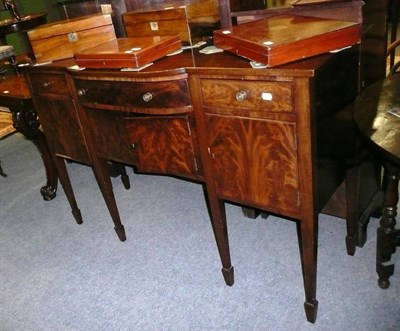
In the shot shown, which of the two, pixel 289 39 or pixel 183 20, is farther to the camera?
pixel 183 20

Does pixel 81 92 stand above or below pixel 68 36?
below

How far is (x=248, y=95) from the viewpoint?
48.0 inches

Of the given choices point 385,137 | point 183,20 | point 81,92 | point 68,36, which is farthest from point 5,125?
point 385,137

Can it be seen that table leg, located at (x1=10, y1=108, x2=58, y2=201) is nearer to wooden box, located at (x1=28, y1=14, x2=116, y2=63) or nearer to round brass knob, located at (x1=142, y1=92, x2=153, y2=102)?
wooden box, located at (x1=28, y1=14, x2=116, y2=63)

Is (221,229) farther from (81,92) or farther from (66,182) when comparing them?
(66,182)

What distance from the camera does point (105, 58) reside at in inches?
58.7

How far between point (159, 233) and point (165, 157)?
0.82 m

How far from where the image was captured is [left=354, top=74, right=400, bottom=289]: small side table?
1.06 meters

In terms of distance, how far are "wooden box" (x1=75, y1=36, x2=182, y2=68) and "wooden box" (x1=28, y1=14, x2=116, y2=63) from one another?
0.83 ft

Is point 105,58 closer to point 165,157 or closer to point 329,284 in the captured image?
point 165,157

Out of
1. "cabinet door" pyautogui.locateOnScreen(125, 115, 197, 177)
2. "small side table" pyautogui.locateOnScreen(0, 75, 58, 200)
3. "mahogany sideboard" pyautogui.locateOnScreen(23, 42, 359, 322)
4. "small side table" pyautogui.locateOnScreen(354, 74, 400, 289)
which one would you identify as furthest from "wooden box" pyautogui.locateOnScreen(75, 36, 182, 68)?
"small side table" pyautogui.locateOnScreen(0, 75, 58, 200)

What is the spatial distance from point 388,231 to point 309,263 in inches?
14.9

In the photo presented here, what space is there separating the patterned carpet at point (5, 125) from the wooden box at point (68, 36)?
267 cm

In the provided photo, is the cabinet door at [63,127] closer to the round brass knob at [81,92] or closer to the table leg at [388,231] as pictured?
the round brass knob at [81,92]
